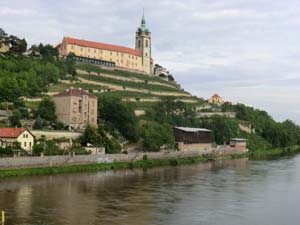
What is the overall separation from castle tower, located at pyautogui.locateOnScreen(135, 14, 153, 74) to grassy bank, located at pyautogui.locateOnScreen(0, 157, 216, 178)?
113 ft

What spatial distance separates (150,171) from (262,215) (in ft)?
54.4

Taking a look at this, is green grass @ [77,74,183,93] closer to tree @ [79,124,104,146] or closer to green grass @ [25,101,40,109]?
green grass @ [25,101,40,109]

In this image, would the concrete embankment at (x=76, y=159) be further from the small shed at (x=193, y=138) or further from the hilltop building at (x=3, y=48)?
the hilltop building at (x=3, y=48)

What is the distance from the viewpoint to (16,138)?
1307 inches

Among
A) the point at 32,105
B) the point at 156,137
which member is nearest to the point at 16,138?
the point at 32,105

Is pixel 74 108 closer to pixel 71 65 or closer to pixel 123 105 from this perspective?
pixel 123 105

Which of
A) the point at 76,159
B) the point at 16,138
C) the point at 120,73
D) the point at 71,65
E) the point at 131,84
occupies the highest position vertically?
the point at 120,73

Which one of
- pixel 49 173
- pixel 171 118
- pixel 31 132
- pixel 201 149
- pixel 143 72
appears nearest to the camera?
pixel 49 173

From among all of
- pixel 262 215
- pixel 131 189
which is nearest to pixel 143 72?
pixel 131 189

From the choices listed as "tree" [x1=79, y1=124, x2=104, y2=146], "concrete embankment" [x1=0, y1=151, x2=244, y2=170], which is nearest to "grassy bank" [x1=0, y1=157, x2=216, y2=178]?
"concrete embankment" [x1=0, y1=151, x2=244, y2=170]

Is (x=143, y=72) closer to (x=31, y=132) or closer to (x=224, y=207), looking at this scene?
(x=31, y=132)

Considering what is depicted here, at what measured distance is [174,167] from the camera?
134 ft

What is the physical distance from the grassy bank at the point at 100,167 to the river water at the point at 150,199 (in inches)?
41.6

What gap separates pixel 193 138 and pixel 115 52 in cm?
2708
